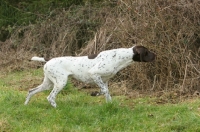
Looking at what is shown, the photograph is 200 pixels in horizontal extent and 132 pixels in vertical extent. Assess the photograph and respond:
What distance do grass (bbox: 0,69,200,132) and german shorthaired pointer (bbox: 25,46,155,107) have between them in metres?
0.46

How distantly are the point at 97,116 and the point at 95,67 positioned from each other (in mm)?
1146

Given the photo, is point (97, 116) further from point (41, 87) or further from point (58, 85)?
point (41, 87)

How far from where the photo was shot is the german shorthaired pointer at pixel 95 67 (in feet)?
26.7

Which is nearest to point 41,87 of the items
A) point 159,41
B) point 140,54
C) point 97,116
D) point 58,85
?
point 58,85

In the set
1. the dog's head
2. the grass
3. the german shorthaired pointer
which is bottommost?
the grass

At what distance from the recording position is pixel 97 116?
24.3 feet

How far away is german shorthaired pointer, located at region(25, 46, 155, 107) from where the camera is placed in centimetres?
812

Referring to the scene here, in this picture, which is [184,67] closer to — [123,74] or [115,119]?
[123,74]

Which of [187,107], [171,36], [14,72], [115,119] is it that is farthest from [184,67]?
[14,72]

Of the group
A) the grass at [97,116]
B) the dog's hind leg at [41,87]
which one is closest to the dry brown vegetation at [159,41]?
the grass at [97,116]

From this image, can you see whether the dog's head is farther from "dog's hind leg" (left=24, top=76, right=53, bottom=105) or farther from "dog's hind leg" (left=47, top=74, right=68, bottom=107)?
"dog's hind leg" (left=24, top=76, right=53, bottom=105)

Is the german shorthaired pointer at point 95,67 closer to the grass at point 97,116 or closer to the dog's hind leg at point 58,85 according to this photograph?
the dog's hind leg at point 58,85

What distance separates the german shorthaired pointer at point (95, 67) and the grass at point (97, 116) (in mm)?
464

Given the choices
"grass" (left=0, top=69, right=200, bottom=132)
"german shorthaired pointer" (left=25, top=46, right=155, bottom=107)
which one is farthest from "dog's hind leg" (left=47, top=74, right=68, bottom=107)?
"grass" (left=0, top=69, right=200, bottom=132)
